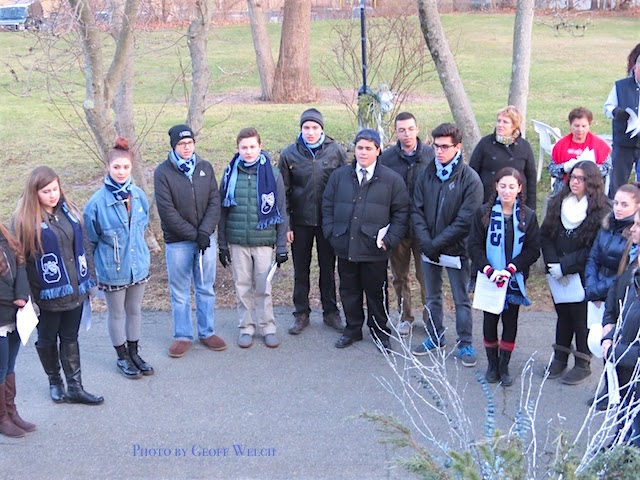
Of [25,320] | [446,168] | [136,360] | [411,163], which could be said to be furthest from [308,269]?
[25,320]

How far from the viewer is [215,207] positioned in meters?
6.32

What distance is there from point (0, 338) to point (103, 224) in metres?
1.16

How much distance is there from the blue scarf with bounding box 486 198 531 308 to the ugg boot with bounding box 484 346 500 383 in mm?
401

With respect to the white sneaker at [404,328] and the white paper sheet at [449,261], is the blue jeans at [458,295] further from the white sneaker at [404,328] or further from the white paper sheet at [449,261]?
the white sneaker at [404,328]

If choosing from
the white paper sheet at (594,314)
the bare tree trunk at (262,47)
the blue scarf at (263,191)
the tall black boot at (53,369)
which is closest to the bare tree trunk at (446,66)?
the blue scarf at (263,191)

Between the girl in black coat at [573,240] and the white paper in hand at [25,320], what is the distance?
3.66 m

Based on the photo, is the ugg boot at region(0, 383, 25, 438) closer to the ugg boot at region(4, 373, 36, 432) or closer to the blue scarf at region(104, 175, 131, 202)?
the ugg boot at region(4, 373, 36, 432)

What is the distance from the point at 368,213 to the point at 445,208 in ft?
2.04

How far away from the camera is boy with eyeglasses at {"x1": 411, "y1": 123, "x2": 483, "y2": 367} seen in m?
6.05

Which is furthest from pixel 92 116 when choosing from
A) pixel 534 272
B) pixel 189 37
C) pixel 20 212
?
pixel 534 272

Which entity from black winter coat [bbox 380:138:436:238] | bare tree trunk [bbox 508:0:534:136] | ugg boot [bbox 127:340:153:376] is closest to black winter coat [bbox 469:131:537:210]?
black winter coat [bbox 380:138:436:238]

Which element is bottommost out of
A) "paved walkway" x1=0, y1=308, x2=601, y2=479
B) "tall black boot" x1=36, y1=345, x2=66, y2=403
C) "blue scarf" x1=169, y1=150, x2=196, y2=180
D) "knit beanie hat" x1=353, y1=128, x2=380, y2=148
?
"paved walkway" x1=0, y1=308, x2=601, y2=479

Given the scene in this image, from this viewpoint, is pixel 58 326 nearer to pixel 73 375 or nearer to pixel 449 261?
pixel 73 375

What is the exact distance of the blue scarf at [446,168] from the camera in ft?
20.0
